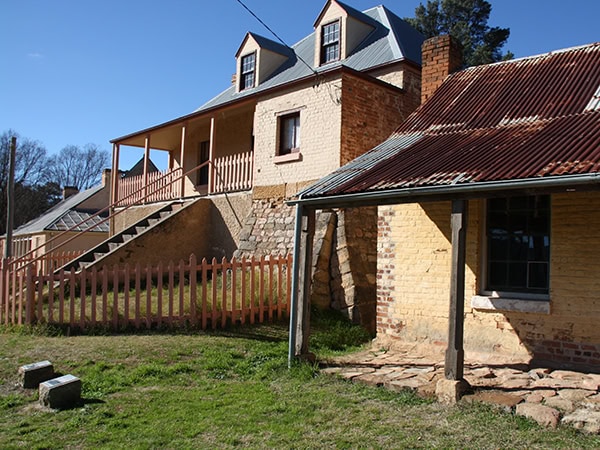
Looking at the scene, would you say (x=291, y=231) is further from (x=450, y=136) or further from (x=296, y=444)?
(x=296, y=444)

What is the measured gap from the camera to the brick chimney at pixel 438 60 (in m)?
11.2

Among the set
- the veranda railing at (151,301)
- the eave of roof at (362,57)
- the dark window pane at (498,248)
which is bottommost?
the veranda railing at (151,301)

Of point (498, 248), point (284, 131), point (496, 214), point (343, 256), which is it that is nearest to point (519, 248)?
point (498, 248)

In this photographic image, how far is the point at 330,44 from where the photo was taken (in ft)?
59.7

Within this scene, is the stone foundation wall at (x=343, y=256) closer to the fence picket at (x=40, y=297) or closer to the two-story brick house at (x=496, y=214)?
the two-story brick house at (x=496, y=214)

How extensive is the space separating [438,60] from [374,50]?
5896mm

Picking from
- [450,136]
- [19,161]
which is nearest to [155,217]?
[450,136]

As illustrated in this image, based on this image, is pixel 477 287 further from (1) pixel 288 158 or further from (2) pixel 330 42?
(2) pixel 330 42

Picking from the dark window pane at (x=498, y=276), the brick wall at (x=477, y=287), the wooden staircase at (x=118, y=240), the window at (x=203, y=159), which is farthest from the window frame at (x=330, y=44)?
the dark window pane at (x=498, y=276)

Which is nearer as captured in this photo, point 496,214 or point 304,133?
point 496,214

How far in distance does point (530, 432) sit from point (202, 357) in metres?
4.72

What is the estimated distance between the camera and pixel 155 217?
16234 millimetres

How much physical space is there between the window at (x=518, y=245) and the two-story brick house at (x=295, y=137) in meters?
3.94

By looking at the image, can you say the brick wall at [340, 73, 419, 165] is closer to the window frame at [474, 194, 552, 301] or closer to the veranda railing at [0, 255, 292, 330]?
the veranda railing at [0, 255, 292, 330]
